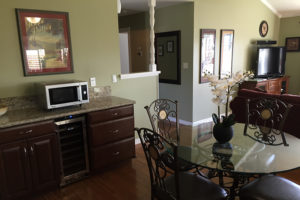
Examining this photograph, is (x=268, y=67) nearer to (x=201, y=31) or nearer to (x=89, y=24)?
(x=201, y=31)

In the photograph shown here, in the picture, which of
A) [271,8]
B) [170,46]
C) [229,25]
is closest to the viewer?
[170,46]

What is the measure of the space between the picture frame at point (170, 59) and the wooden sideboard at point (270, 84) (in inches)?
68.2

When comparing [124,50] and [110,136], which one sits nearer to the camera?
[110,136]

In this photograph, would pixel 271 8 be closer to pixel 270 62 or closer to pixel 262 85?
pixel 270 62

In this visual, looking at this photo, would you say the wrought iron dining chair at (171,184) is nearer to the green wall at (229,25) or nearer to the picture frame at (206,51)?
the green wall at (229,25)

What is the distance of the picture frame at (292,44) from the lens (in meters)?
6.17

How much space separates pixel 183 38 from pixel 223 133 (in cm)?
297

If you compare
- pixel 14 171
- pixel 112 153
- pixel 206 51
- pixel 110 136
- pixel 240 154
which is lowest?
pixel 112 153

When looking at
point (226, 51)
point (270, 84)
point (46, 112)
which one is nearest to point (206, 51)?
point (226, 51)

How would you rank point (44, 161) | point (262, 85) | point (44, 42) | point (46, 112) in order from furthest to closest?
1. point (262, 85)
2. point (44, 42)
3. point (46, 112)
4. point (44, 161)

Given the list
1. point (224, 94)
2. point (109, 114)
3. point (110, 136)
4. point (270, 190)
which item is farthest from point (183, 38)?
point (270, 190)

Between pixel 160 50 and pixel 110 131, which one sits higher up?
pixel 160 50

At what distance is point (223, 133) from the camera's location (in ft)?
6.49

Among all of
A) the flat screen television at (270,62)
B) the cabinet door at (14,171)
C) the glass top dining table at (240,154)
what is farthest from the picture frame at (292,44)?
the cabinet door at (14,171)
